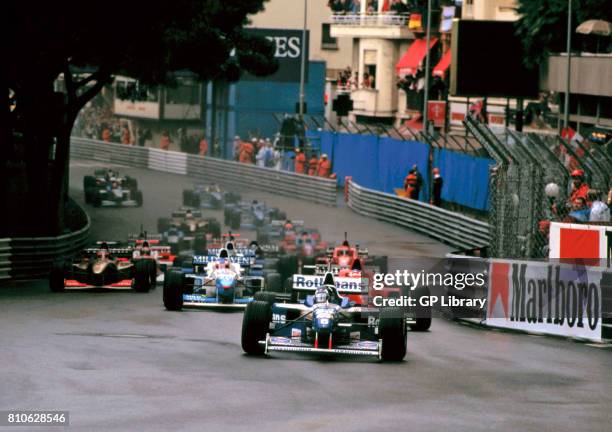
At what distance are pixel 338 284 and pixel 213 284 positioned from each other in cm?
384

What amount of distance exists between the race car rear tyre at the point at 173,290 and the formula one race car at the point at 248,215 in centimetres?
1599

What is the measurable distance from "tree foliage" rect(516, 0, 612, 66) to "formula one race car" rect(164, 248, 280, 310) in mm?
21418

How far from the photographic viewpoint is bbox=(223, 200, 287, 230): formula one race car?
3988 cm

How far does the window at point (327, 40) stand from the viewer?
87.4 metres

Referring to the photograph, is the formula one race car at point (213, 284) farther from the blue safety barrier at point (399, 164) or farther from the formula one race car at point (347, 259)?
the blue safety barrier at point (399, 164)

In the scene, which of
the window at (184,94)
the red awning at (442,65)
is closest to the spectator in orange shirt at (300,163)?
the red awning at (442,65)

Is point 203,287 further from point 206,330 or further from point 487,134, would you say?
point 487,134

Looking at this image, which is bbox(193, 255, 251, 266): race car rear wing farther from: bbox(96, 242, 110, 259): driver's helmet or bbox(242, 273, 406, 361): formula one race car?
bbox(242, 273, 406, 361): formula one race car

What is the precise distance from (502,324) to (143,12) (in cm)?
1232

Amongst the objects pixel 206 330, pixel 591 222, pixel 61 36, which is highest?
pixel 61 36

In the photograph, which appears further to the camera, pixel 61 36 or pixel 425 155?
pixel 425 155

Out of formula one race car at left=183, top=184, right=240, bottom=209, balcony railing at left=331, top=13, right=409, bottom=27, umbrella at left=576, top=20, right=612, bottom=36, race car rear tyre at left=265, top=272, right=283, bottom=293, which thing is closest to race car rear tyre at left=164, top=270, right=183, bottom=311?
race car rear tyre at left=265, top=272, right=283, bottom=293

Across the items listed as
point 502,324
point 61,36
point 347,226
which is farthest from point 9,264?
point 347,226

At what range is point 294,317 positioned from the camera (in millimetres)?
19141
